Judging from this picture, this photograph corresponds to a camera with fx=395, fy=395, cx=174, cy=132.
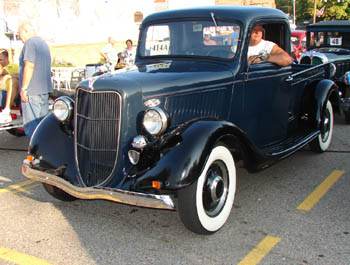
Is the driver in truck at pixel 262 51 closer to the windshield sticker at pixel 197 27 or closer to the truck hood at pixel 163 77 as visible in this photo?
the truck hood at pixel 163 77

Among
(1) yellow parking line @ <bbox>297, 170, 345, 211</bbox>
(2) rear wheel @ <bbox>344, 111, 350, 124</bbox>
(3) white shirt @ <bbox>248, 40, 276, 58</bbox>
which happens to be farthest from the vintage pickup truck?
(2) rear wheel @ <bbox>344, 111, 350, 124</bbox>

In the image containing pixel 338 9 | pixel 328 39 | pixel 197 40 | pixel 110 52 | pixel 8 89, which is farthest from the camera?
pixel 338 9

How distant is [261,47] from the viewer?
437cm

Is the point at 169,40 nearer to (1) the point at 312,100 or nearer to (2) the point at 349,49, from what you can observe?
(1) the point at 312,100

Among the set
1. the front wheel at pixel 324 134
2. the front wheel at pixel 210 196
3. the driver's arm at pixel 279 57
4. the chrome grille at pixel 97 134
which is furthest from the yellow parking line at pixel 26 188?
the front wheel at pixel 324 134

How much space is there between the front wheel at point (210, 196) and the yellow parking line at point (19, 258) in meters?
1.12

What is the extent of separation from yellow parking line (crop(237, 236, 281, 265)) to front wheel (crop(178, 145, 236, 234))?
384 mm

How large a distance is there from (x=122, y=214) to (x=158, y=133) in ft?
3.44

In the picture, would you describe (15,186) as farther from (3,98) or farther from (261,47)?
(261,47)

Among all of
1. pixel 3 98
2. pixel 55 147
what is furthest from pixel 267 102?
pixel 3 98

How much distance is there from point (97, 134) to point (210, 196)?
3.55 ft

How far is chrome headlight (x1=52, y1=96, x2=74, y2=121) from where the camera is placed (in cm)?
370

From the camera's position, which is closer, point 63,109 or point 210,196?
point 210,196

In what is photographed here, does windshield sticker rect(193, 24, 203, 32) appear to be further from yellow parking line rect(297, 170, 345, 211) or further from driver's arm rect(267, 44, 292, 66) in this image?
yellow parking line rect(297, 170, 345, 211)
